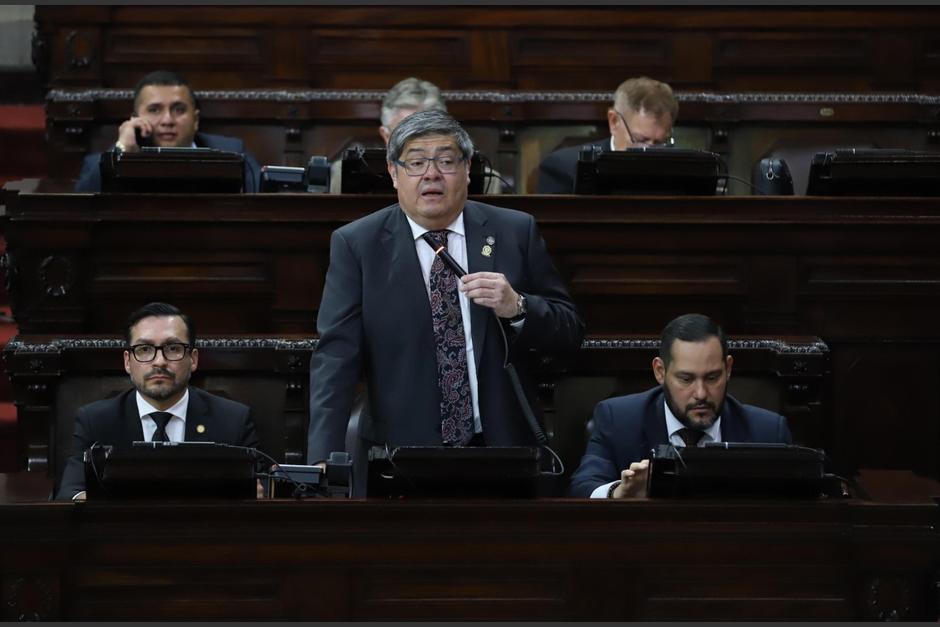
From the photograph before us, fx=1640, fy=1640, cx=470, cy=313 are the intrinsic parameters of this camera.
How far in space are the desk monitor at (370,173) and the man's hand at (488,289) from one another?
34.9 inches

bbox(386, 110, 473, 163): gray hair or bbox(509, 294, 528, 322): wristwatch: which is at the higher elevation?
bbox(386, 110, 473, 163): gray hair

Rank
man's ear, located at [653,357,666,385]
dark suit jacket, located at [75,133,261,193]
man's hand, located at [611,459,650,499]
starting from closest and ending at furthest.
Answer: man's hand, located at [611,459,650,499]
man's ear, located at [653,357,666,385]
dark suit jacket, located at [75,133,261,193]

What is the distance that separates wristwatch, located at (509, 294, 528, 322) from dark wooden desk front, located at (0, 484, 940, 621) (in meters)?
0.51

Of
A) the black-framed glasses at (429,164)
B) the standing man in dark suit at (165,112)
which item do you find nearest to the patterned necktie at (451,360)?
the black-framed glasses at (429,164)

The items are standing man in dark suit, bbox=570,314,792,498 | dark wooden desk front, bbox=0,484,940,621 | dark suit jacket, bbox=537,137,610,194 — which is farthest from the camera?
dark suit jacket, bbox=537,137,610,194

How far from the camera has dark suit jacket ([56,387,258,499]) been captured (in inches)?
117

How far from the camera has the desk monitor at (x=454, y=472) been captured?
7.32ft

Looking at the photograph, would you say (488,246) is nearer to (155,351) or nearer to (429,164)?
(429,164)

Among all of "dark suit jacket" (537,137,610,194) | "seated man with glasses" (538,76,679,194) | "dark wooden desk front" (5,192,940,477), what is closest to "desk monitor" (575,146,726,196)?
"dark wooden desk front" (5,192,940,477)

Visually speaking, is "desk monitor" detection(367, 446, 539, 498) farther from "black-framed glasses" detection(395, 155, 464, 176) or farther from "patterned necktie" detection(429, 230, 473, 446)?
"black-framed glasses" detection(395, 155, 464, 176)

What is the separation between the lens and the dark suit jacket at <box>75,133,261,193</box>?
3693 mm

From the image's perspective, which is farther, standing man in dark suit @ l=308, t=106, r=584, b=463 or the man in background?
the man in background

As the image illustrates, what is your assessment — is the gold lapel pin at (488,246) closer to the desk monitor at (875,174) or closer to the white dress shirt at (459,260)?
the white dress shirt at (459,260)

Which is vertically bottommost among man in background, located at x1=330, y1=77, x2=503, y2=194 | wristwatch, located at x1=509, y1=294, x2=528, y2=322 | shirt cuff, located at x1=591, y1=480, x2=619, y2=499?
shirt cuff, located at x1=591, y1=480, x2=619, y2=499
